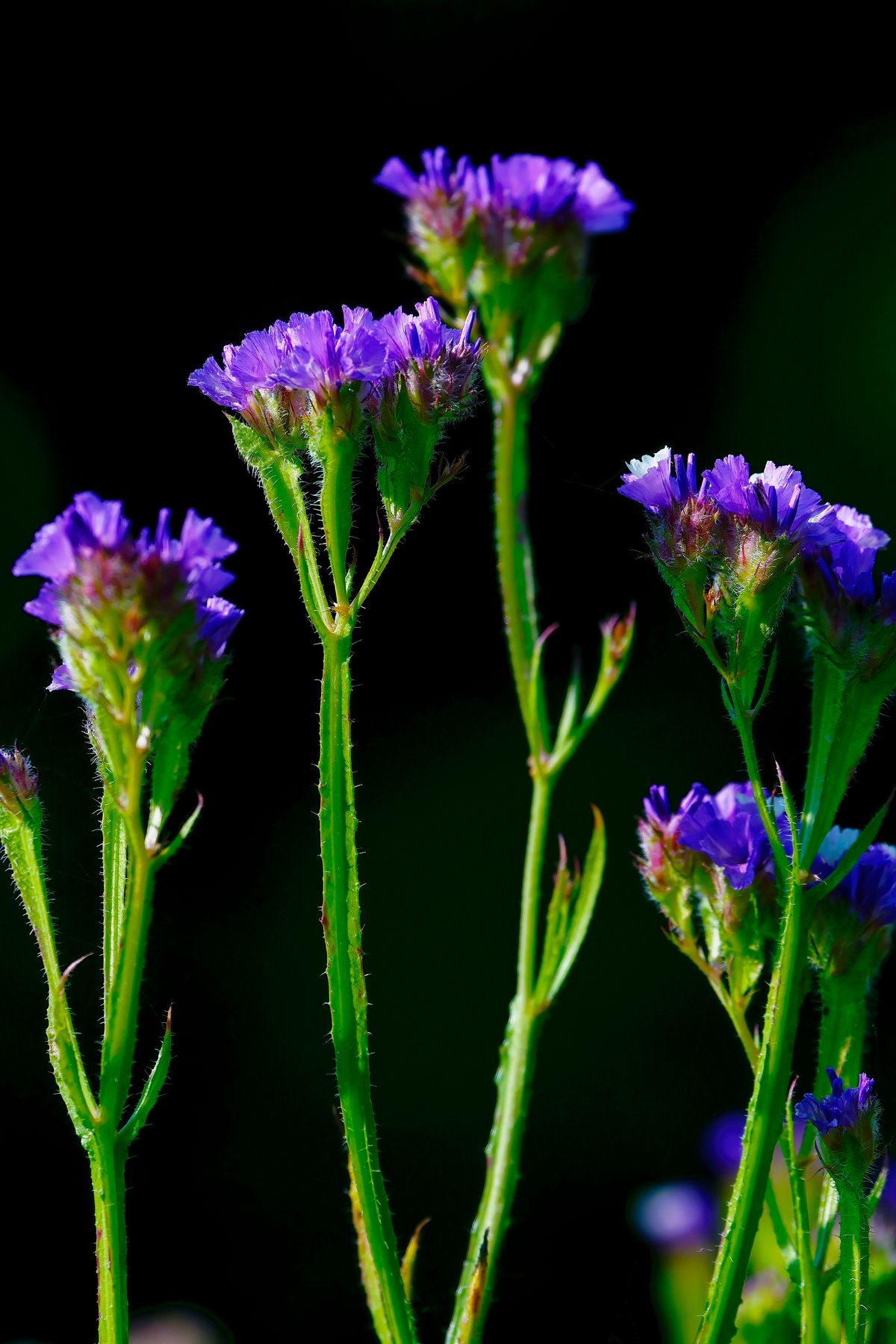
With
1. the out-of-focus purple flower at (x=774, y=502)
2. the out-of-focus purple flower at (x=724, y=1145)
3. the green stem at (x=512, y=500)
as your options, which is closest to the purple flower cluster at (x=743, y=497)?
the out-of-focus purple flower at (x=774, y=502)

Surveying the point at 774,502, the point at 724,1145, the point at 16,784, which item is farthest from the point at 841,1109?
the point at 724,1145

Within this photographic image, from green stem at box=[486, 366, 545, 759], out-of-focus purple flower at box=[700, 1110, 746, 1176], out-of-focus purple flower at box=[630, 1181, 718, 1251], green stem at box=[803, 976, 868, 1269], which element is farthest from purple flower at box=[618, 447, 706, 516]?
out-of-focus purple flower at box=[630, 1181, 718, 1251]

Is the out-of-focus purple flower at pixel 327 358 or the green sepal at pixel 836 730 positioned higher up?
the out-of-focus purple flower at pixel 327 358

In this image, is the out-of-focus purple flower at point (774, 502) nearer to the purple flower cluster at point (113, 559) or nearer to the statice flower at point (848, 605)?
the statice flower at point (848, 605)

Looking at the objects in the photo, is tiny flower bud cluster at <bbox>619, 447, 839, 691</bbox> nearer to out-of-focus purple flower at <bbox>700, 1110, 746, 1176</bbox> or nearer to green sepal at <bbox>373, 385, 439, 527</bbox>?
green sepal at <bbox>373, 385, 439, 527</bbox>

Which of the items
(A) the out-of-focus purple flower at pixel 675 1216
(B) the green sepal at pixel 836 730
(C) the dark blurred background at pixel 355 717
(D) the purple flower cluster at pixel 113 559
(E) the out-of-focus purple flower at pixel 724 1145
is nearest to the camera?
(D) the purple flower cluster at pixel 113 559

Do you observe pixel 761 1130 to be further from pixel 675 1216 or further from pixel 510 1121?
pixel 675 1216
